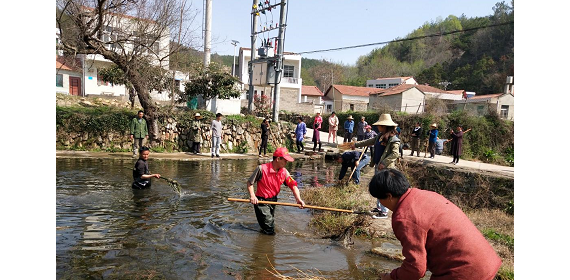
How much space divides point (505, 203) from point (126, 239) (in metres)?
11.0

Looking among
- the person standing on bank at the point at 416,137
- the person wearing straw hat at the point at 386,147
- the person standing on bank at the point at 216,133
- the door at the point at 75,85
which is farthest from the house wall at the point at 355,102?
the person wearing straw hat at the point at 386,147

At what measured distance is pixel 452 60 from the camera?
212 ft

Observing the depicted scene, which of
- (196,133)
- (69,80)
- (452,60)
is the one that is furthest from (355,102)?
(196,133)

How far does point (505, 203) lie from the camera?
39.8 ft

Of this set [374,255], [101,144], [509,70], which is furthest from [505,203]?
[509,70]

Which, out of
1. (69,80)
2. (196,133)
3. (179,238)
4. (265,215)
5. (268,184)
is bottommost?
(179,238)

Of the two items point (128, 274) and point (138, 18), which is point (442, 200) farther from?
point (138, 18)

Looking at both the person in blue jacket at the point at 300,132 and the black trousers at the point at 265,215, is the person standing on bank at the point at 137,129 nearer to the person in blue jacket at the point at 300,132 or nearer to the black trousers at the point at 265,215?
the person in blue jacket at the point at 300,132

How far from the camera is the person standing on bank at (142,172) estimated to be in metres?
8.81

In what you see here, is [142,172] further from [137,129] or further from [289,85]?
[289,85]

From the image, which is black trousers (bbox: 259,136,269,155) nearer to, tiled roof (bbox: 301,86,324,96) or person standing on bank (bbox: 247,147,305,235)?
person standing on bank (bbox: 247,147,305,235)

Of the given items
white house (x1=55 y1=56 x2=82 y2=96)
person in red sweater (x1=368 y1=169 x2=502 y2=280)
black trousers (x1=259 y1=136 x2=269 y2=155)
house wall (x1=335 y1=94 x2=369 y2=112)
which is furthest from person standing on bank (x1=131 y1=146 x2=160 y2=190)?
house wall (x1=335 y1=94 x2=369 y2=112)

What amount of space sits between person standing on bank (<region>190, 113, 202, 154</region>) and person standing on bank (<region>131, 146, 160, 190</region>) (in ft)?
26.7

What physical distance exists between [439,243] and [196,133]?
15.8m
